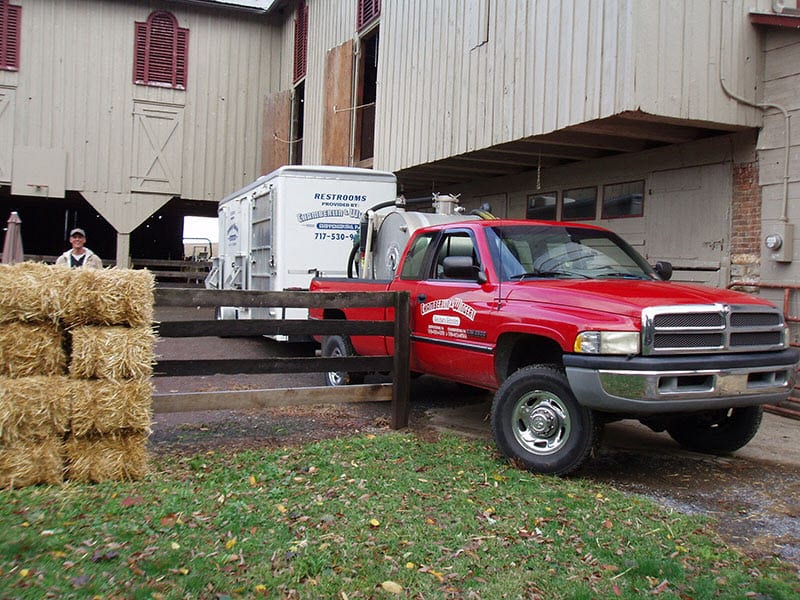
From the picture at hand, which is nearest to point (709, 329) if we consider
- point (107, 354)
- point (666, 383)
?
point (666, 383)

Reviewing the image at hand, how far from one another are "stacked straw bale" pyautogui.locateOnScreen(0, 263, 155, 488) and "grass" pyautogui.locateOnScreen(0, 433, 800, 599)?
18 cm

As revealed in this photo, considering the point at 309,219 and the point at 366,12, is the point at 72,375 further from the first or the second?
the point at 366,12

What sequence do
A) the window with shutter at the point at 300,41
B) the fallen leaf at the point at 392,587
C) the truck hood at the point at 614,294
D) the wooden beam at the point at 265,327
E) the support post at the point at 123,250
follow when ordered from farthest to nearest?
the window with shutter at the point at 300,41 → the support post at the point at 123,250 → the wooden beam at the point at 265,327 → the truck hood at the point at 614,294 → the fallen leaf at the point at 392,587

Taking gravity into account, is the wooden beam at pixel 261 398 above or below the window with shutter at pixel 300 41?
below

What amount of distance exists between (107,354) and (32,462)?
0.79 m

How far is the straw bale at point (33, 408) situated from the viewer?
14.6 ft

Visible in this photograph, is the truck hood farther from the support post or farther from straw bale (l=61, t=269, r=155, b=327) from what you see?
the support post

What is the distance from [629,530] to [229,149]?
18.6m

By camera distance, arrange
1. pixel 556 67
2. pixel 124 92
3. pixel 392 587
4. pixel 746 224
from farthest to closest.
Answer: pixel 124 92 < pixel 556 67 < pixel 746 224 < pixel 392 587

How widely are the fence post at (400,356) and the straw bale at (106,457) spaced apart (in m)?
2.32

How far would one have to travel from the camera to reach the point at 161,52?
19797 mm

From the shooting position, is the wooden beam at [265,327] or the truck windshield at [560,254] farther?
the truck windshield at [560,254]

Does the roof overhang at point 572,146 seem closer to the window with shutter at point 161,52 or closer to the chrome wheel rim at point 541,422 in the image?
the chrome wheel rim at point 541,422

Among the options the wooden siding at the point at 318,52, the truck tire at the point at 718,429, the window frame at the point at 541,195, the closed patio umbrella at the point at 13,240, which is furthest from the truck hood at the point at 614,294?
the wooden siding at the point at 318,52
